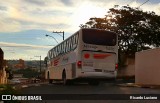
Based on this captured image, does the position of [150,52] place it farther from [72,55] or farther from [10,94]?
[10,94]

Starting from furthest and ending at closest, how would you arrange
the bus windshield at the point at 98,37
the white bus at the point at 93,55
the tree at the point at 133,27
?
the tree at the point at 133,27
the bus windshield at the point at 98,37
the white bus at the point at 93,55

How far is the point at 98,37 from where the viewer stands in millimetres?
26438

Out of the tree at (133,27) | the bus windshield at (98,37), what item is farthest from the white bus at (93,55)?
the tree at (133,27)

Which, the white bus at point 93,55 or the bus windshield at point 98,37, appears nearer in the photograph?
the white bus at point 93,55

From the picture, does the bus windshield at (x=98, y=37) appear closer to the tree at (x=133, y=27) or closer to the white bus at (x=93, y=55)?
the white bus at (x=93, y=55)

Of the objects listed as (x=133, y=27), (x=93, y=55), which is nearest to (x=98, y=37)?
(x=93, y=55)

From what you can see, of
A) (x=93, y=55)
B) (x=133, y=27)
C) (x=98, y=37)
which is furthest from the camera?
(x=133, y=27)

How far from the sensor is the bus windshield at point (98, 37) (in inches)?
1025

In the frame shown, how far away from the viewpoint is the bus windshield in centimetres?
2603

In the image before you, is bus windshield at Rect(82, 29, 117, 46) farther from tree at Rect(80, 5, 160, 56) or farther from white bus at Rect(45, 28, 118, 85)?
tree at Rect(80, 5, 160, 56)

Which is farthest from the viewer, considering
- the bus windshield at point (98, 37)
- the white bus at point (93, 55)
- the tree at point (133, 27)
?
the tree at point (133, 27)

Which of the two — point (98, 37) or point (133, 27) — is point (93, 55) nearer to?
point (98, 37)

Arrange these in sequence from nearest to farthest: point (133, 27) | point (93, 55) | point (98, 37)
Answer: point (93, 55), point (98, 37), point (133, 27)

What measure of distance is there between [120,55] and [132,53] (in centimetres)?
270
